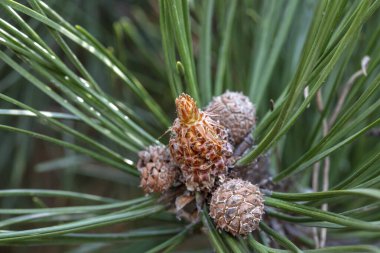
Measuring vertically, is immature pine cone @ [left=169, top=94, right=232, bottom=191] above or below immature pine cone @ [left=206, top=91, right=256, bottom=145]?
below

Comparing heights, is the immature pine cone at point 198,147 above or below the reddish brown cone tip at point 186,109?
below

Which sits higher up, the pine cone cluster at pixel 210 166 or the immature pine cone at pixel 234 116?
the immature pine cone at pixel 234 116

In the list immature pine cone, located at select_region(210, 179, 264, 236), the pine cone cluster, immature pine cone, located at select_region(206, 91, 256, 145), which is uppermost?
immature pine cone, located at select_region(206, 91, 256, 145)

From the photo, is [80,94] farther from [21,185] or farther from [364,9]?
[21,185]

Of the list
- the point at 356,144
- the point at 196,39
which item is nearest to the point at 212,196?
the point at 356,144

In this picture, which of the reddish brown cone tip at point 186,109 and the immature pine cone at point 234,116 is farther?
the immature pine cone at point 234,116

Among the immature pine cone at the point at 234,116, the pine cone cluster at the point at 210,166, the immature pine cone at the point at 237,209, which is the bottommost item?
the immature pine cone at the point at 237,209
